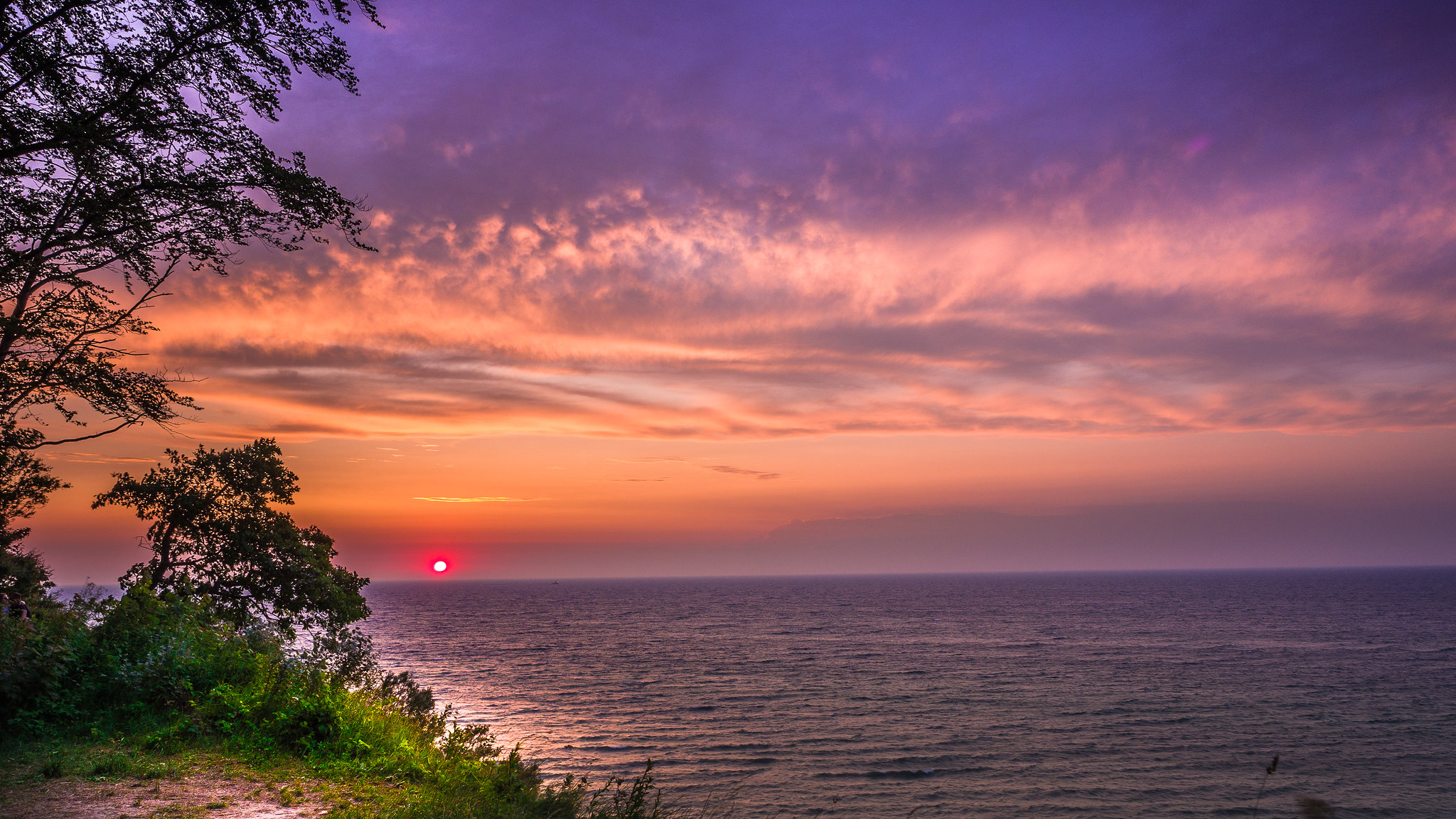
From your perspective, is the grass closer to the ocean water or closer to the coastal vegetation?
the coastal vegetation

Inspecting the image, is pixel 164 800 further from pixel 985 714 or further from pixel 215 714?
pixel 985 714

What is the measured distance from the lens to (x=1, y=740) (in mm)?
12891

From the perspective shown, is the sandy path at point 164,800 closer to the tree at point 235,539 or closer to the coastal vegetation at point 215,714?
the coastal vegetation at point 215,714

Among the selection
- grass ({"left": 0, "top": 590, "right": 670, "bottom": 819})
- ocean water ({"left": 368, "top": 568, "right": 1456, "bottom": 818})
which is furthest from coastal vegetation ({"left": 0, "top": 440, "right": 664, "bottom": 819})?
ocean water ({"left": 368, "top": 568, "right": 1456, "bottom": 818})

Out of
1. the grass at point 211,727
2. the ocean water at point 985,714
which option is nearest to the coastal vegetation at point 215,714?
the grass at point 211,727

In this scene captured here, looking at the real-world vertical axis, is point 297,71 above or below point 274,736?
above

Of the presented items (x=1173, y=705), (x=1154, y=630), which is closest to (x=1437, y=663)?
(x=1154, y=630)

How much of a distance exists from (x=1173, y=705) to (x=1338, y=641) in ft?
207

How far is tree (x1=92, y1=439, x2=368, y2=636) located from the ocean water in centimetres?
1679

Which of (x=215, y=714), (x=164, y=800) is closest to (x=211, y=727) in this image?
(x=215, y=714)

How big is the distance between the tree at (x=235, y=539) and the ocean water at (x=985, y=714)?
55.1ft

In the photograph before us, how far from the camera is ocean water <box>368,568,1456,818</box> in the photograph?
3606cm

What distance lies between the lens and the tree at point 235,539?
28.6 m

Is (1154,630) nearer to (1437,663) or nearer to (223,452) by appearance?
(1437,663)
